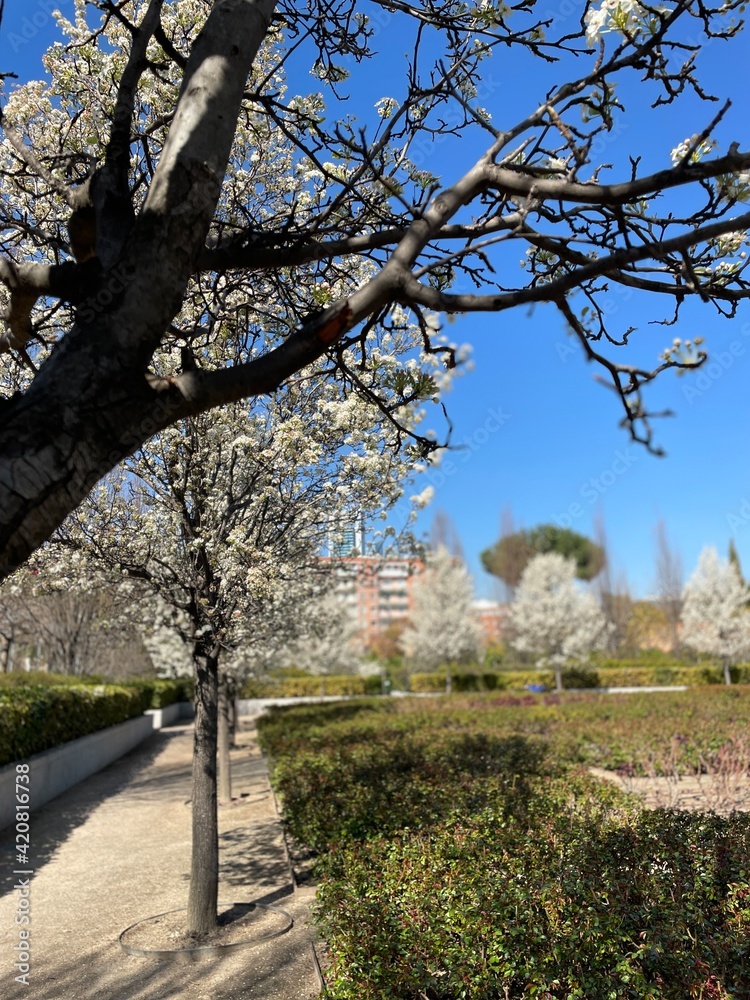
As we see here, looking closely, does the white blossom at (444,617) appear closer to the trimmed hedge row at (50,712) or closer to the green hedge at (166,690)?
the green hedge at (166,690)

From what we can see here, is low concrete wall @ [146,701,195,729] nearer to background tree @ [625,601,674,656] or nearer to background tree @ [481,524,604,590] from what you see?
background tree @ [625,601,674,656]

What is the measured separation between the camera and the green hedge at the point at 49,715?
34.8 ft

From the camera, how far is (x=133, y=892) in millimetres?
7250

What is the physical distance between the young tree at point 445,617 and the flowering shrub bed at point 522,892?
1119 inches

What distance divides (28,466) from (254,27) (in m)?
1.70

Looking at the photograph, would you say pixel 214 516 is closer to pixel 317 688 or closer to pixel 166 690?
pixel 166 690

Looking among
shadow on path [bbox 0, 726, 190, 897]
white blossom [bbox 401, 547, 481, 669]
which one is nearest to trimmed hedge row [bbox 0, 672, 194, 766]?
shadow on path [bbox 0, 726, 190, 897]

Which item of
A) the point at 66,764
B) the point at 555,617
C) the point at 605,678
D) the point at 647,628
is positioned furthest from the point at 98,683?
the point at 647,628

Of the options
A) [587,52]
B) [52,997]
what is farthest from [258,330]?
[52,997]

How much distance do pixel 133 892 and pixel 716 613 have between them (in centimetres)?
2966

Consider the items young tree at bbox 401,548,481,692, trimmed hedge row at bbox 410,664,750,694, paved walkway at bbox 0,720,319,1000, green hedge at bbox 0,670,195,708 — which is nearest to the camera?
paved walkway at bbox 0,720,319,1000

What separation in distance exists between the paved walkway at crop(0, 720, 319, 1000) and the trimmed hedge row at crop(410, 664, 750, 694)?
21954 millimetres

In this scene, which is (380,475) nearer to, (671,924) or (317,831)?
(317,831)

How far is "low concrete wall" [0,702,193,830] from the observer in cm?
1008
